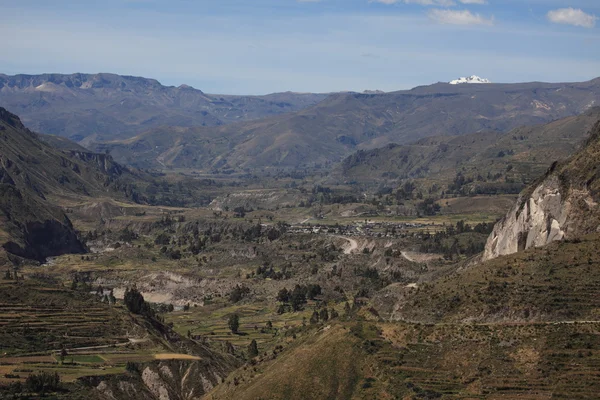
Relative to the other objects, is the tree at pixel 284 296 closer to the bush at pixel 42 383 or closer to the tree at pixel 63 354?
the tree at pixel 63 354

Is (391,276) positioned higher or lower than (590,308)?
lower

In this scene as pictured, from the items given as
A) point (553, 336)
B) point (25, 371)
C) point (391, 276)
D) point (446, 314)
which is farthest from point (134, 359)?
point (391, 276)

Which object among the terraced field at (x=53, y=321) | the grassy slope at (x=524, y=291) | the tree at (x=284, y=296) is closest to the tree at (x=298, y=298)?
Result: the tree at (x=284, y=296)

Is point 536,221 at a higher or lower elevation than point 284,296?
higher

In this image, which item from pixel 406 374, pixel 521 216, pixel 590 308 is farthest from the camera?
pixel 521 216

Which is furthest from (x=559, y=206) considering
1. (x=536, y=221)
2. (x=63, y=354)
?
(x=63, y=354)

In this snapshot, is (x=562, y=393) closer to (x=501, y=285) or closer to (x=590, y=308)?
(x=590, y=308)

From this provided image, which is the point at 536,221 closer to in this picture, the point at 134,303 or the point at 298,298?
the point at 134,303

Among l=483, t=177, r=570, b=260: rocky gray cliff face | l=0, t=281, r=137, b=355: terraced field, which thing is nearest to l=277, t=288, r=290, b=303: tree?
l=0, t=281, r=137, b=355: terraced field
